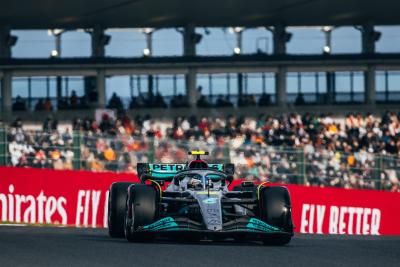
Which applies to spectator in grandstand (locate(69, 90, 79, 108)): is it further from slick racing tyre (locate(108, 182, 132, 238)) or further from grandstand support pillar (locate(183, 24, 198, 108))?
slick racing tyre (locate(108, 182, 132, 238))

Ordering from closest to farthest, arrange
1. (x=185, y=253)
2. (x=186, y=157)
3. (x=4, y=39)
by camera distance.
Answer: (x=185, y=253)
(x=186, y=157)
(x=4, y=39)

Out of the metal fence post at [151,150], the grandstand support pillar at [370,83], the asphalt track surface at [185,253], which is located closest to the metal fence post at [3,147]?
the metal fence post at [151,150]

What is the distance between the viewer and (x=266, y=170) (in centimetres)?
2825

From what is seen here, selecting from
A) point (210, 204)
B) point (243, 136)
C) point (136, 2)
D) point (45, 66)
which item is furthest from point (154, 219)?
point (45, 66)

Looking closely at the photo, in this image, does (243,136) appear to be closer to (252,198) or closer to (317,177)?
(317,177)

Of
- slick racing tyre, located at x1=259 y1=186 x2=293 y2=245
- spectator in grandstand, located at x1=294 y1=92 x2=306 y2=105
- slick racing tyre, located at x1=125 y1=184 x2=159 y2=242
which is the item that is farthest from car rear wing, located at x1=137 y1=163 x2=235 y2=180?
spectator in grandstand, located at x1=294 y1=92 x2=306 y2=105

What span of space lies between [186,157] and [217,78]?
16824 mm

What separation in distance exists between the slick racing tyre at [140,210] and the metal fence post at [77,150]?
962 centimetres

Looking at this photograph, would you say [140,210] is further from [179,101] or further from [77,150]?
[179,101]

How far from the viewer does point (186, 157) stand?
28.2 m

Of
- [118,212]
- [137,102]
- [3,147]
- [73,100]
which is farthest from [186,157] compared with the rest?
[137,102]

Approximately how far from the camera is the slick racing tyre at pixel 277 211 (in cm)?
1738

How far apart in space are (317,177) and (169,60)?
1588cm

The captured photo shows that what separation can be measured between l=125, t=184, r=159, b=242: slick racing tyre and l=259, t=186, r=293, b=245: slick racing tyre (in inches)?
58.1
